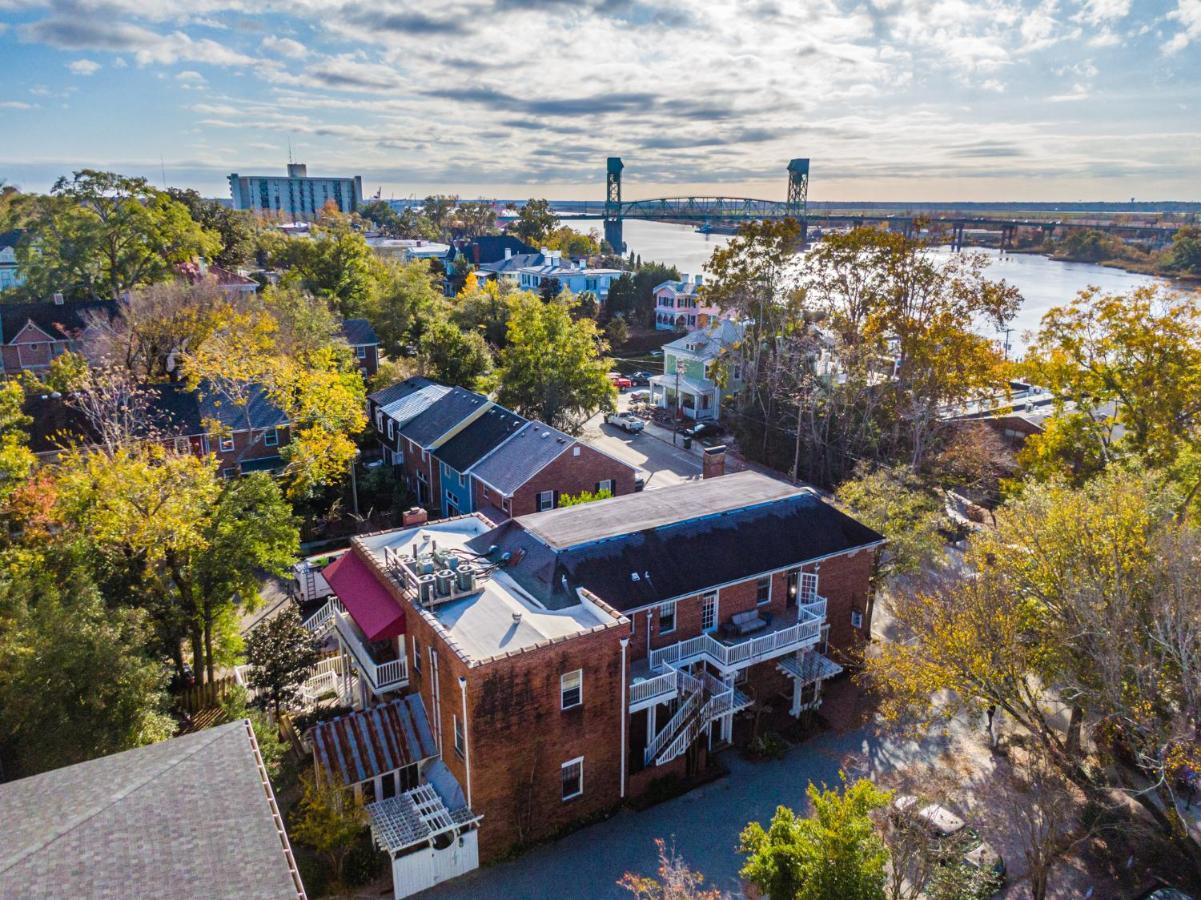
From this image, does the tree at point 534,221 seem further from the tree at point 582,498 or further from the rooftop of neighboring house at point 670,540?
the rooftop of neighboring house at point 670,540

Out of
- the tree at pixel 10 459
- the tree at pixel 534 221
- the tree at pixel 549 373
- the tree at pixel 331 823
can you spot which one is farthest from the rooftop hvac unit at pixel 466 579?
the tree at pixel 534 221

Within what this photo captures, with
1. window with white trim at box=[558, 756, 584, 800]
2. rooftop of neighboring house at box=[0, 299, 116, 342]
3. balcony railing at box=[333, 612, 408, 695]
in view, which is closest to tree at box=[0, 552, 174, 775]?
balcony railing at box=[333, 612, 408, 695]

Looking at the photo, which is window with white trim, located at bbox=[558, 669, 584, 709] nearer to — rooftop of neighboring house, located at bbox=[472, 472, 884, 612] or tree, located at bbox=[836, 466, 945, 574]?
rooftop of neighboring house, located at bbox=[472, 472, 884, 612]

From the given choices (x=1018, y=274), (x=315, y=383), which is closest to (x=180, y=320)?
(x=315, y=383)

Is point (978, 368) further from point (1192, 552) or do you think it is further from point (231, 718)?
point (231, 718)

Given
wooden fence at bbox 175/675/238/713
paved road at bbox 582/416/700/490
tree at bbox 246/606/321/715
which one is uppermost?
tree at bbox 246/606/321/715

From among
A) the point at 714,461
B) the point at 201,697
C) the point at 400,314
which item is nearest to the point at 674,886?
the point at 201,697

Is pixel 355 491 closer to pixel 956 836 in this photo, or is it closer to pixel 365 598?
pixel 365 598
